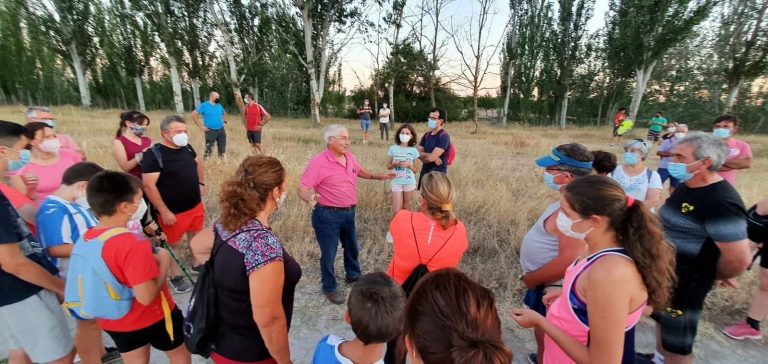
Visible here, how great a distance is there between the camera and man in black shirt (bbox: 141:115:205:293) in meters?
3.12

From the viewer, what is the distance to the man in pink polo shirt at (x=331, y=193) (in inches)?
122

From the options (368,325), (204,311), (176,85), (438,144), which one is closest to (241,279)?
(204,311)

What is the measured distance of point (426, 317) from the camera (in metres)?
0.93

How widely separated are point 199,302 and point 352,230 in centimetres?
194

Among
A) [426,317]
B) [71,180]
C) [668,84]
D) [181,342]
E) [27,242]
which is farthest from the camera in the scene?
[668,84]

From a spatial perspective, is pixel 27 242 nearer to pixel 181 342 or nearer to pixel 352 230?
pixel 181 342

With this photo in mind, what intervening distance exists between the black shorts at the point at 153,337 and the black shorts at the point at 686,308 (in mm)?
2883

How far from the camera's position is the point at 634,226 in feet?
4.22

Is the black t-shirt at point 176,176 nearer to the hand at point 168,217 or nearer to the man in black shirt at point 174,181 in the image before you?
the man in black shirt at point 174,181

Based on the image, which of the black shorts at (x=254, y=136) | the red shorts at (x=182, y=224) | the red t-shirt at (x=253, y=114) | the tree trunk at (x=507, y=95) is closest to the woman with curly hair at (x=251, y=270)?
the red shorts at (x=182, y=224)

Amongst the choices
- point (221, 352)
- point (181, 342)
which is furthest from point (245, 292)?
point (181, 342)

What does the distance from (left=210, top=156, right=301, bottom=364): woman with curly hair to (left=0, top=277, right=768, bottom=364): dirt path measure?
1.14 m

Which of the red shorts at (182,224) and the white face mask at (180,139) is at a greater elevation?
the white face mask at (180,139)

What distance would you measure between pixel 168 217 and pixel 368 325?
8.93 feet
